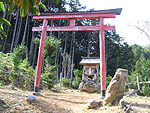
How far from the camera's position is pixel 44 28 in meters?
6.98

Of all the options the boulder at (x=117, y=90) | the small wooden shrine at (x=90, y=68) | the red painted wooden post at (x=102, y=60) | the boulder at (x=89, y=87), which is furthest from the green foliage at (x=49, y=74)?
the boulder at (x=117, y=90)

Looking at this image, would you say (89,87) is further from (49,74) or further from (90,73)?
(49,74)

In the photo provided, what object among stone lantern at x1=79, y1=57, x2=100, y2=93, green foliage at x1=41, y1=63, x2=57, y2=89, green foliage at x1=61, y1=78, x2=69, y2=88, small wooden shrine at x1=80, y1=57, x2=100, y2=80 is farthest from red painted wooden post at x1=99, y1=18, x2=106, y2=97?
green foliage at x1=61, y1=78, x2=69, y2=88

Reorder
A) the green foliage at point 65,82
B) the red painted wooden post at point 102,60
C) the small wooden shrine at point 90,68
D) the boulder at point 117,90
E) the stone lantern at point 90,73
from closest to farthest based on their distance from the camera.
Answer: the boulder at point 117,90, the red painted wooden post at point 102,60, the stone lantern at point 90,73, the small wooden shrine at point 90,68, the green foliage at point 65,82

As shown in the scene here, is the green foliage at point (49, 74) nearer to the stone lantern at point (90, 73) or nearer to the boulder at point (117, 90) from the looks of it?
the stone lantern at point (90, 73)

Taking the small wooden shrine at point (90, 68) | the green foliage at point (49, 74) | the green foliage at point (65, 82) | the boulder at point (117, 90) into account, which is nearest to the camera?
the boulder at point (117, 90)

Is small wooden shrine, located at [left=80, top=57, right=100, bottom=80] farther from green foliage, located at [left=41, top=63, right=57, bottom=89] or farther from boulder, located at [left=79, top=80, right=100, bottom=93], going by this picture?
green foliage, located at [left=41, top=63, right=57, bottom=89]

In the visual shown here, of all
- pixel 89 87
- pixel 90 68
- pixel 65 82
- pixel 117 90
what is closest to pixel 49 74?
pixel 89 87

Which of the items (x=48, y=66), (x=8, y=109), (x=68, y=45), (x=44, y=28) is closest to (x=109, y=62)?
(x=68, y=45)

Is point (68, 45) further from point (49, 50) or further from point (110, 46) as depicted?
point (49, 50)

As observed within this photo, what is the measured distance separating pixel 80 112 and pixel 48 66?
17.4ft

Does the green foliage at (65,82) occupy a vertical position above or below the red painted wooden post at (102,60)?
below

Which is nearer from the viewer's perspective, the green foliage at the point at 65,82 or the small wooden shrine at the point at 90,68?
the small wooden shrine at the point at 90,68

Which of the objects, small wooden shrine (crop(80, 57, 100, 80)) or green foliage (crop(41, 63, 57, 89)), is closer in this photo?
green foliage (crop(41, 63, 57, 89))
